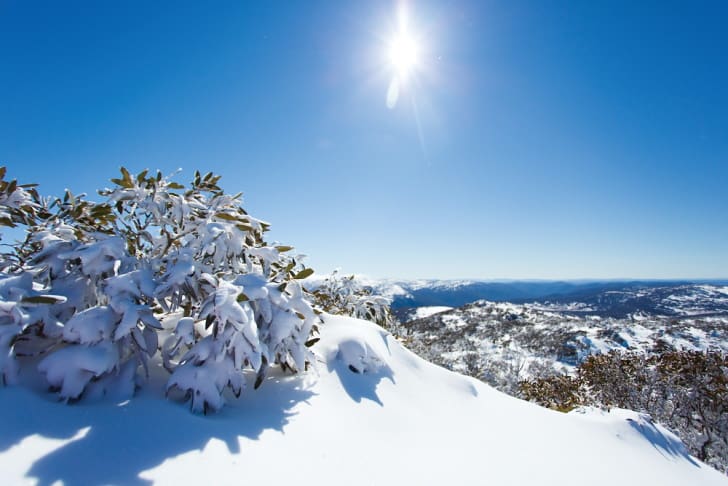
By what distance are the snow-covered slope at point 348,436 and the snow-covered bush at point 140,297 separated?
227 millimetres

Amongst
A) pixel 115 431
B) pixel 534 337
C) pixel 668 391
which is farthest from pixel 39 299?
pixel 534 337

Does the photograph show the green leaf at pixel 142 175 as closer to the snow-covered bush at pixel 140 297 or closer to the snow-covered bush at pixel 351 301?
the snow-covered bush at pixel 140 297

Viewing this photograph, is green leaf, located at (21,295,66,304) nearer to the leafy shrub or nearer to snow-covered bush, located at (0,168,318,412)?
snow-covered bush, located at (0,168,318,412)

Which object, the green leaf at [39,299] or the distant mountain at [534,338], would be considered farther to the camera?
the distant mountain at [534,338]

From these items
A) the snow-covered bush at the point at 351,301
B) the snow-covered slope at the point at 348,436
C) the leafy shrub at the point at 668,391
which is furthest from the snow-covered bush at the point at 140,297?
the leafy shrub at the point at 668,391

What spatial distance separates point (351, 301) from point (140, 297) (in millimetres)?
5102

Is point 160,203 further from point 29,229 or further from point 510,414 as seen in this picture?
point 510,414

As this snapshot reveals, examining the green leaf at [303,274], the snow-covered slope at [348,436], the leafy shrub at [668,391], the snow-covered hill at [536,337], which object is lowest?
the snow-covered hill at [536,337]

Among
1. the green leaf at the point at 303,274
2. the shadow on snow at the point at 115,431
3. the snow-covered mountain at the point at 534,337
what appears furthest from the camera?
the snow-covered mountain at the point at 534,337

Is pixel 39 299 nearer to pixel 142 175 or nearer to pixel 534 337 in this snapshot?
A: pixel 142 175

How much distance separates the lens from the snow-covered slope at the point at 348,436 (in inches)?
64.6

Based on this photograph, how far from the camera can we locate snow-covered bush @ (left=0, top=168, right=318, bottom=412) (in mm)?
2002

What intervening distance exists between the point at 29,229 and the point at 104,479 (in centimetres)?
248

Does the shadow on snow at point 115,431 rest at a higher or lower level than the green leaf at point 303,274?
lower
